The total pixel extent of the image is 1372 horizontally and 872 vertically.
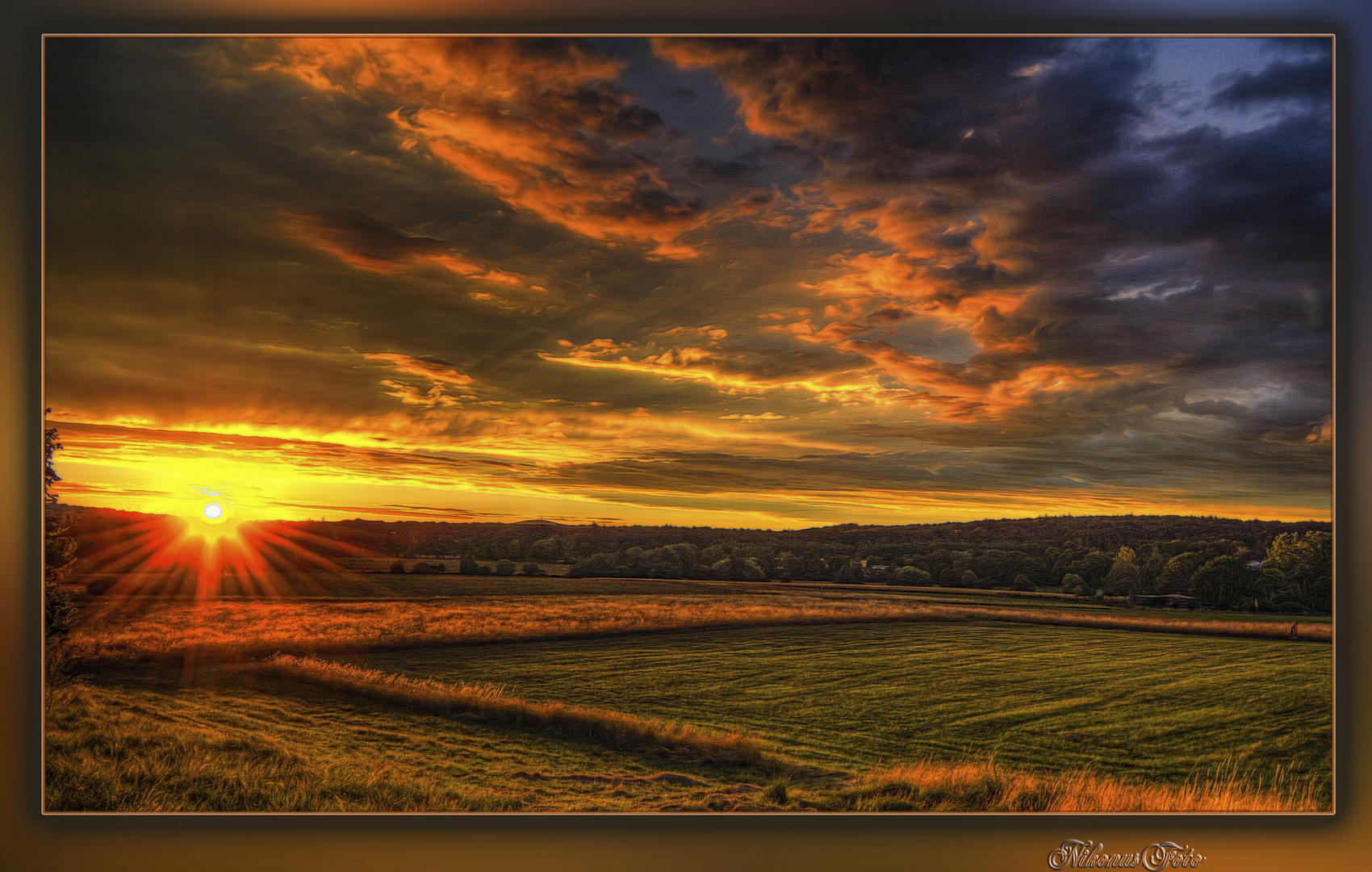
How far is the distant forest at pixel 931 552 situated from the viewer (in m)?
4.38

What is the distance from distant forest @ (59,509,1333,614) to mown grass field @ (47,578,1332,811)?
0.30 metres

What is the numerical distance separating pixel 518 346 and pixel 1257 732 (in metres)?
5.39

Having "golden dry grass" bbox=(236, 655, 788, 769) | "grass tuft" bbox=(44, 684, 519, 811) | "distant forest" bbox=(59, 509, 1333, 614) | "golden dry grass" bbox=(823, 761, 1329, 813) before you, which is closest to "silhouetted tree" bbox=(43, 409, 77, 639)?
"distant forest" bbox=(59, 509, 1333, 614)

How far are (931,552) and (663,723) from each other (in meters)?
2.13

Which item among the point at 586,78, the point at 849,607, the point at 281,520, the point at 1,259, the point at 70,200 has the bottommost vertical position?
the point at 849,607

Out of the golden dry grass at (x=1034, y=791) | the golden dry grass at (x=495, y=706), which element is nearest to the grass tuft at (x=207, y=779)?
the golden dry grass at (x=495, y=706)

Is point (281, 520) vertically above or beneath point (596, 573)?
above

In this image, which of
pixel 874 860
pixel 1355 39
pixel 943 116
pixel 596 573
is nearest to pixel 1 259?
pixel 596 573

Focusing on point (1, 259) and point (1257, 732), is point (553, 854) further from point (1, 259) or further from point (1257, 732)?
point (1, 259)

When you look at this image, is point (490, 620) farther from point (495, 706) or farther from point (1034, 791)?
point (1034, 791)

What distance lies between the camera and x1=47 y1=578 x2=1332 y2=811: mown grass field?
165 inches

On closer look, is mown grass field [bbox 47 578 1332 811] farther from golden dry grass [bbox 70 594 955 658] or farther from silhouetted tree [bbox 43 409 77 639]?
silhouetted tree [bbox 43 409 77 639]

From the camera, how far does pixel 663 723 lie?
14.0ft

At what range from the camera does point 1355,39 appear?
4.47m
